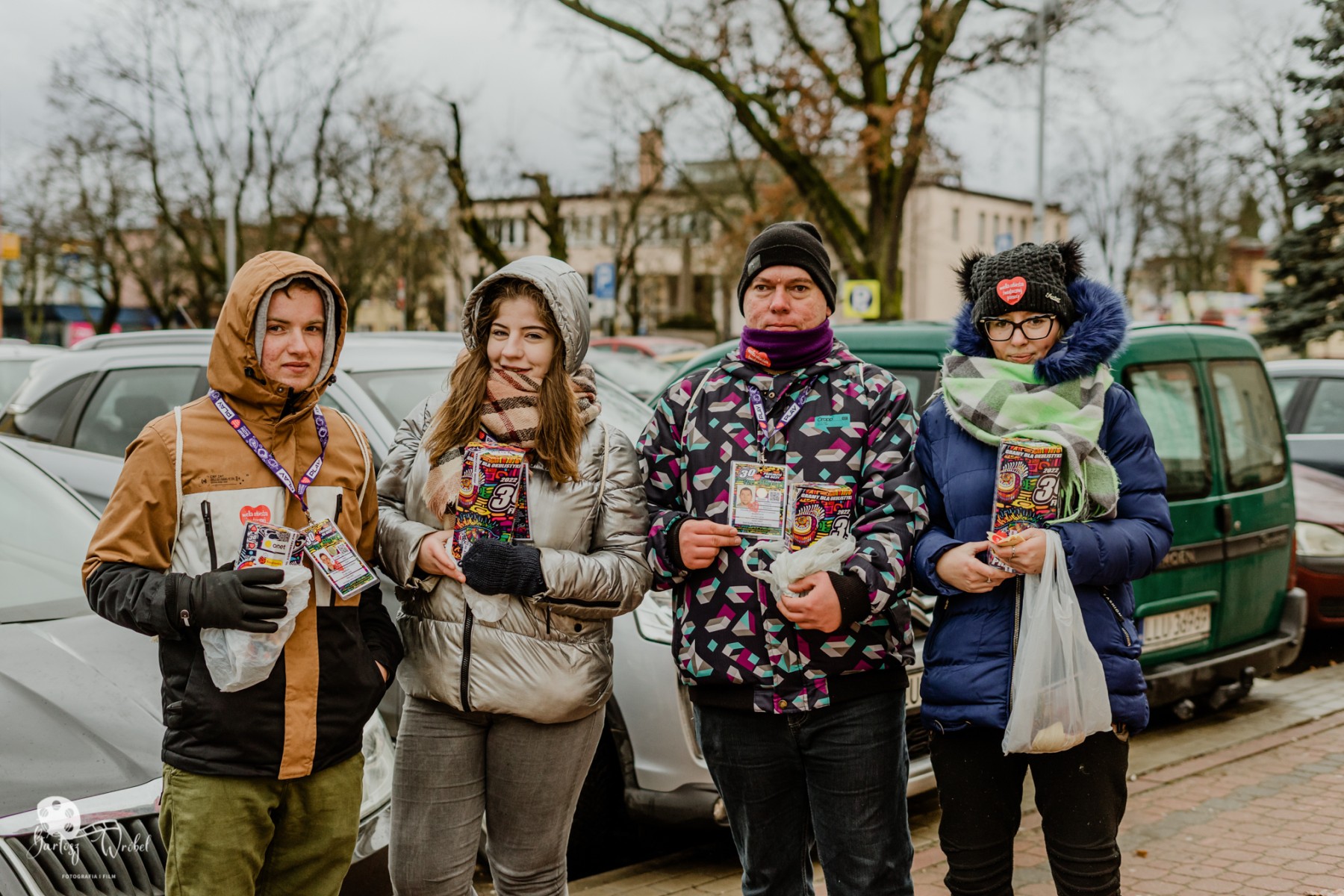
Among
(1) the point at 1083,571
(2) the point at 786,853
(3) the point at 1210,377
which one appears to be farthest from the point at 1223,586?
(2) the point at 786,853

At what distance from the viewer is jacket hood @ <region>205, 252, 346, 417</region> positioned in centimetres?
255

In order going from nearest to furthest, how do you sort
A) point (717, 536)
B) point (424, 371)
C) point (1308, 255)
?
point (717, 536)
point (424, 371)
point (1308, 255)

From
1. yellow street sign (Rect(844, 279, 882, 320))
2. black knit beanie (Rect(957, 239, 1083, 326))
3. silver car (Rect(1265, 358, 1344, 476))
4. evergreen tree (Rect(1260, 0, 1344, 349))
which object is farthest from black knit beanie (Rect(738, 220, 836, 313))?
evergreen tree (Rect(1260, 0, 1344, 349))

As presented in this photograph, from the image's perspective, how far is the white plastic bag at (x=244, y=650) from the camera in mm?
2436

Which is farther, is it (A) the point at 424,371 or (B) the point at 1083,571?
(A) the point at 424,371

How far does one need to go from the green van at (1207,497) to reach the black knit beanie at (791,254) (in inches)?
82.2

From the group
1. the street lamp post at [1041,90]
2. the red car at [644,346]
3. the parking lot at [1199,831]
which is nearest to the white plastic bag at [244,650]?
the parking lot at [1199,831]

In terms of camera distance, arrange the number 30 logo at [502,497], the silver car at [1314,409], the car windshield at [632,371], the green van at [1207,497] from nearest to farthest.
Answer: the number 30 logo at [502,497] < the green van at [1207,497] < the silver car at [1314,409] < the car windshield at [632,371]

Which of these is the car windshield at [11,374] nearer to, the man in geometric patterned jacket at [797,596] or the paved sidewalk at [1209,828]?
the paved sidewalk at [1209,828]

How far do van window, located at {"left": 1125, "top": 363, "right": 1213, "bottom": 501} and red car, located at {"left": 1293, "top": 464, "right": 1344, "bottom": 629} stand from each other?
263 cm

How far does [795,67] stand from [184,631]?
18302 millimetres

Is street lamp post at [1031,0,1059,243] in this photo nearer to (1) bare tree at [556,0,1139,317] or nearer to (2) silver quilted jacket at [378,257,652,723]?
(1) bare tree at [556,0,1139,317]

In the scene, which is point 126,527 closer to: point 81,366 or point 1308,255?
point 81,366

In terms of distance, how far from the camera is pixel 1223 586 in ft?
18.0
